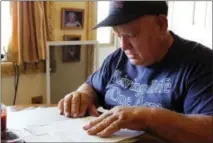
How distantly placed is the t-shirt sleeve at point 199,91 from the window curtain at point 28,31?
194 cm

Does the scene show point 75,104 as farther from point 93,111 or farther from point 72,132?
point 72,132

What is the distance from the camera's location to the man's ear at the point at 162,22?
110 centimetres

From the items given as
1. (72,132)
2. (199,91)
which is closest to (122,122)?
(72,132)

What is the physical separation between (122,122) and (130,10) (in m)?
0.39

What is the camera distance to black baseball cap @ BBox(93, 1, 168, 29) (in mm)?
1039

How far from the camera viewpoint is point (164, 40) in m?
1.15

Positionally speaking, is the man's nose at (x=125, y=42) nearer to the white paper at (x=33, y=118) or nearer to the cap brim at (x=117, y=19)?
the cap brim at (x=117, y=19)

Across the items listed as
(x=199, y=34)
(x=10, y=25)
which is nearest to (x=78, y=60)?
(x=10, y=25)

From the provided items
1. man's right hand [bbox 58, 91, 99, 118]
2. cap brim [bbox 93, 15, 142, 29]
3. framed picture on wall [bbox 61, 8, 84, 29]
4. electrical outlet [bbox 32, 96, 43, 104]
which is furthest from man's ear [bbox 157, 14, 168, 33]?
electrical outlet [bbox 32, 96, 43, 104]

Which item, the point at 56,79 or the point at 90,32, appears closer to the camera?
the point at 56,79

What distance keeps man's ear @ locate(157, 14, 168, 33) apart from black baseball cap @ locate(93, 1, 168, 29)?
0.02m

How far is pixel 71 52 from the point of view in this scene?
9.66 ft

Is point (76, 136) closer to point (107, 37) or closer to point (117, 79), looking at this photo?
point (117, 79)

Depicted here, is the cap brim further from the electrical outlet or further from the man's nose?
the electrical outlet
